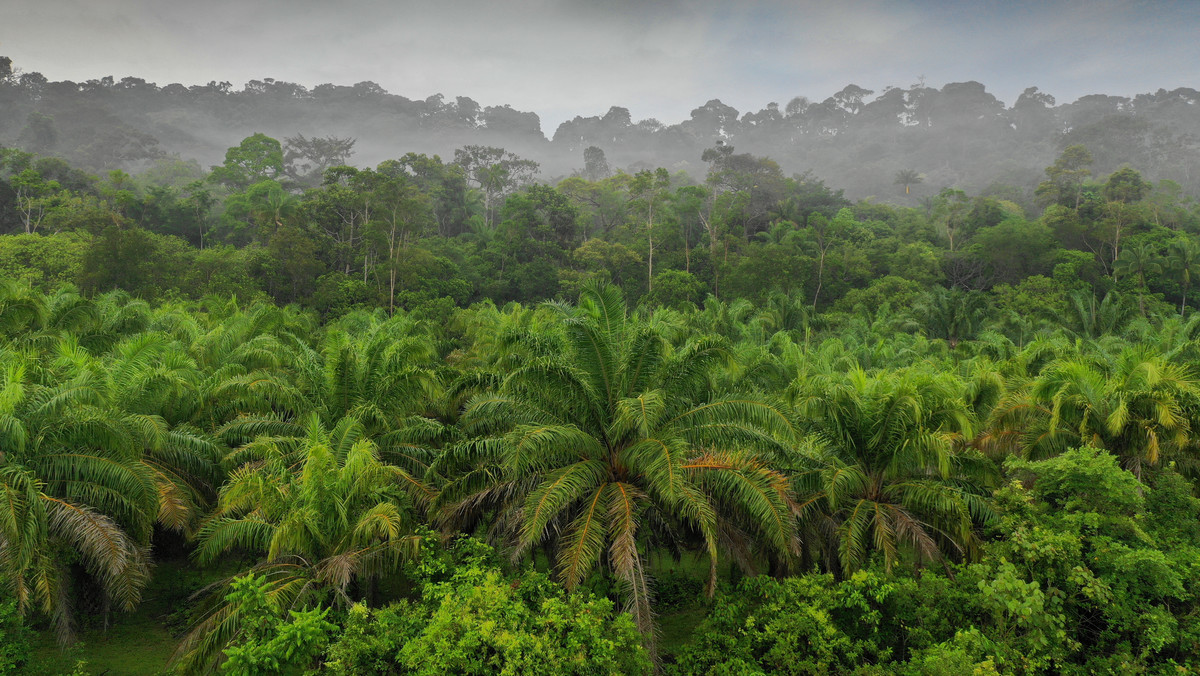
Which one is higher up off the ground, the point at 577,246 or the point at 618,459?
the point at 577,246

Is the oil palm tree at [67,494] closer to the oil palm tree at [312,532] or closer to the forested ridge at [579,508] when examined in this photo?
the forested ridge at [579,508]

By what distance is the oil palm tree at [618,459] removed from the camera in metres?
9.06

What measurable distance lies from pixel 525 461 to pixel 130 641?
327 inches

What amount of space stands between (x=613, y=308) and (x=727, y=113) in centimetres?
16080

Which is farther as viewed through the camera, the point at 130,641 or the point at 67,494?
the point at 130,641

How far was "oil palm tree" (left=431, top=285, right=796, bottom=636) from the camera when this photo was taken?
9062mm

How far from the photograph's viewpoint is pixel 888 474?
11.3 metres

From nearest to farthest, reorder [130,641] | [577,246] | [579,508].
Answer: [579,508]
[130,641]
[577,246]

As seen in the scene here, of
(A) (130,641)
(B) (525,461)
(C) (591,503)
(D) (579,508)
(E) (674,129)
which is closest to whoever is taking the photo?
(B) (525,461)

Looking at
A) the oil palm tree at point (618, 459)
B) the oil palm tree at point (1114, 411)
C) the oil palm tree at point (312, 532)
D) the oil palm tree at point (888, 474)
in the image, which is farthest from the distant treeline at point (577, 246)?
the oil palm tree at point (618, 459)

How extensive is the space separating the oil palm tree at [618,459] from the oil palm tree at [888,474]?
1.15 metres

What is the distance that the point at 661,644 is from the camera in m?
11.0

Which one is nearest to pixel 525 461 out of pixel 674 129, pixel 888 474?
pixel 888 474

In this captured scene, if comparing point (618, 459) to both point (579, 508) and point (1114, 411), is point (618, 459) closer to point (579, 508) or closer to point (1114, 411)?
point (579, 508)
